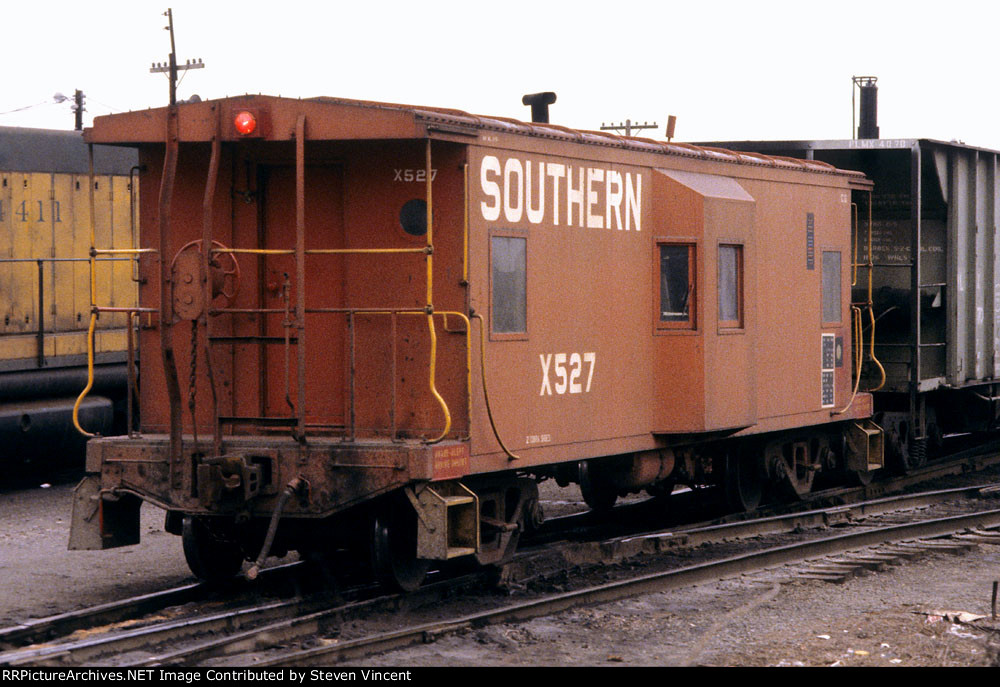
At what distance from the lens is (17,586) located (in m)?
9.23

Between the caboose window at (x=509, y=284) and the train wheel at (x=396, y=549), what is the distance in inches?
51.0

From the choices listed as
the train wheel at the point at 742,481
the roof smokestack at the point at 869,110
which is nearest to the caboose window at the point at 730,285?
the train wheel at the point at 742,481

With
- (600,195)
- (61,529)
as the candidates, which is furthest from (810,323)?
(61,529)

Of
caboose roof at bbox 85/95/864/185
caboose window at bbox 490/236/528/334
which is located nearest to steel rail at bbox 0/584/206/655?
caboose window at bbox 490/236/528/334

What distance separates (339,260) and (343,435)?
3.69 ft

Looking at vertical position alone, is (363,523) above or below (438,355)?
below

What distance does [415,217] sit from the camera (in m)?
8.38

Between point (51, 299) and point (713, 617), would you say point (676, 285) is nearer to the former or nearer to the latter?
point (713, 617)

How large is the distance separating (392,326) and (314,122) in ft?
4.23

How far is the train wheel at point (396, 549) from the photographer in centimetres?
823

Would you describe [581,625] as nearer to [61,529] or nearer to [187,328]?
[187,328]

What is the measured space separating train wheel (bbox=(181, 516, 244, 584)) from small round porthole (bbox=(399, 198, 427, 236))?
2.36 meters

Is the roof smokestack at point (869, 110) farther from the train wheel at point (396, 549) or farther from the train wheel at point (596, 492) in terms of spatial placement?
the train wheel at point (396, 549)

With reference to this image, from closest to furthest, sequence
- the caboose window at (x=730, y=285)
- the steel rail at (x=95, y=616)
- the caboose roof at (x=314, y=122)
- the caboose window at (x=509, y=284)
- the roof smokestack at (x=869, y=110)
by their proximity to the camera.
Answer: the steel rail at (x=95, y=616)
the caboose roof at (x=314, y=122)
the caboose window at (x=509, y=284)
the caboose window at (x=730, y=285)
the roof smokestack at (x=869, y=110)
